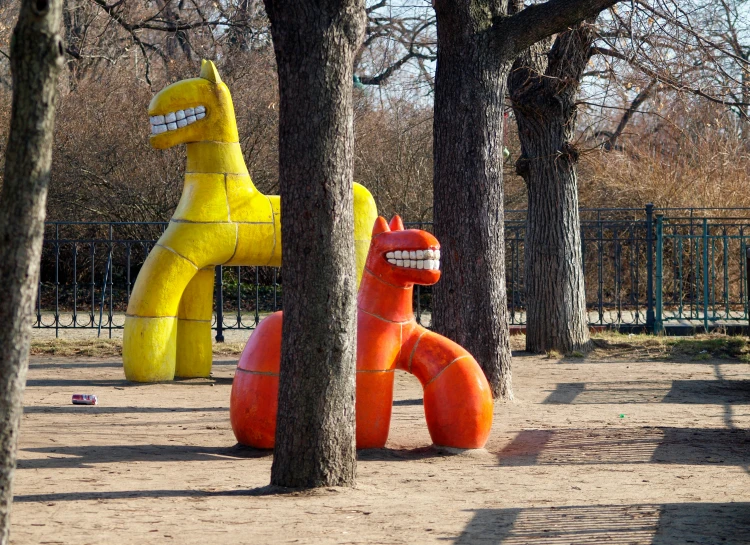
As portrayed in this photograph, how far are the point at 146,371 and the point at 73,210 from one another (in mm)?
9565

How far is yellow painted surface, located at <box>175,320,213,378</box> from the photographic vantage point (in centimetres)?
981

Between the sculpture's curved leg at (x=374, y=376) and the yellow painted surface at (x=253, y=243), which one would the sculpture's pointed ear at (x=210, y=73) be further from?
the sculpture's curved leg at (x=374, y=376)

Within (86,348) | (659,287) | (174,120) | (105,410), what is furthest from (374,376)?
(659,287)

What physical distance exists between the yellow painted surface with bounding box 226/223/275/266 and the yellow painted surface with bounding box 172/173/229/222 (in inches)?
9.2

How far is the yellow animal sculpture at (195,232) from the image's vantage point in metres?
9.26

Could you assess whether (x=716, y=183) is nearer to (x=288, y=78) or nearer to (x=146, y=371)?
(x=146, y=371)

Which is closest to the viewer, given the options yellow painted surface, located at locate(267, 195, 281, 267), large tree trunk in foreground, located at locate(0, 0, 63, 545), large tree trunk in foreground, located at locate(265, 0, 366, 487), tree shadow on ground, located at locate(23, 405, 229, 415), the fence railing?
large tree trunk in foreground, located at locate(0, 0, 63, 545)

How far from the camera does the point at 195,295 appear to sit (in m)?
9.75

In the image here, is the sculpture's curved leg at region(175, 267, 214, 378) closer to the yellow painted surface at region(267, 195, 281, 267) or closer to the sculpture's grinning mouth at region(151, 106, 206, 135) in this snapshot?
the yellow painted surface at region(267, 195, 281, 267)

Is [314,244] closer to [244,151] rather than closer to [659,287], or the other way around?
[659,287]

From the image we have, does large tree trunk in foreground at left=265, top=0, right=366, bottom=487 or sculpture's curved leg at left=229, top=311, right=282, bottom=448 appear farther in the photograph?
sculpture's curved leg at left=229, top=311, right=282, bottom=448

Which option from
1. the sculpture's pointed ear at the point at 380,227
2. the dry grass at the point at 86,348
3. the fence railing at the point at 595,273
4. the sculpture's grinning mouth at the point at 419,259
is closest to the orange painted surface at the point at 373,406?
the sculpture's grinning mouth at the point at 419,259

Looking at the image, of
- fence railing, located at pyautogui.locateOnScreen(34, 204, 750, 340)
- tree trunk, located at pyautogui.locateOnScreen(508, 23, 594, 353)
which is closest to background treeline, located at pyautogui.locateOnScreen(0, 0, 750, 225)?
fence railing, located at pyautogui.locateOnScreen(34, 204, 750, 340)

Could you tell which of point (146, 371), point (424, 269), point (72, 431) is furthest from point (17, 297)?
point (146, 371)
